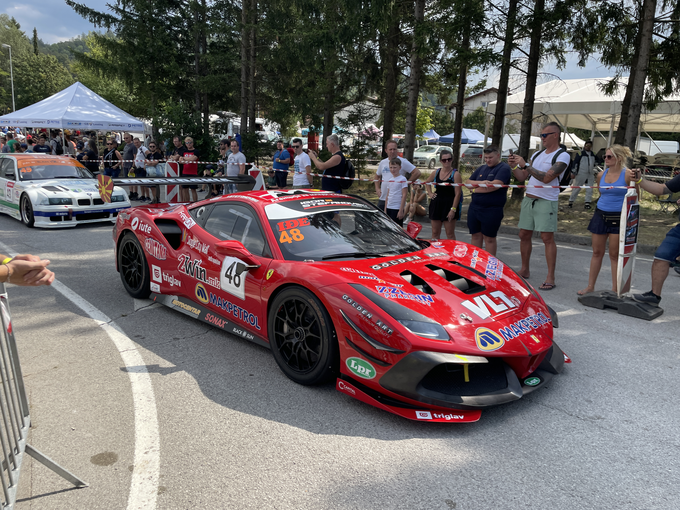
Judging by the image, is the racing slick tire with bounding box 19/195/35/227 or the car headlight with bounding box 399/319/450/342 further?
the racing slick tire with bounding box 19/195/35/227

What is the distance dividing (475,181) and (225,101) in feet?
64.7

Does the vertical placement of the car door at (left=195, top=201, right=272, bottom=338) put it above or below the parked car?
below

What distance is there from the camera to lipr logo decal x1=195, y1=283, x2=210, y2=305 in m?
4.64

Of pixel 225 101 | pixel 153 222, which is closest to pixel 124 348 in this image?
pixel 153 222

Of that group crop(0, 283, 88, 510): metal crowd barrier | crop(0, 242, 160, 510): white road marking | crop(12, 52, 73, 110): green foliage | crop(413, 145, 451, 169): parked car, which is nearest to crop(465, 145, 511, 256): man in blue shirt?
crop(0, 242, 160, 510): white road marking

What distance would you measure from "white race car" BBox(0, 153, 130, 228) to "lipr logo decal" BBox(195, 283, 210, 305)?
660 cm

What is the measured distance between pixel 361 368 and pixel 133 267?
3439 millimetres

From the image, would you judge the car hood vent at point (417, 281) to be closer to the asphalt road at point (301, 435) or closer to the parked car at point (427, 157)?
the asphalt road at point (301, 435)

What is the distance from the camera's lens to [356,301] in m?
3.35

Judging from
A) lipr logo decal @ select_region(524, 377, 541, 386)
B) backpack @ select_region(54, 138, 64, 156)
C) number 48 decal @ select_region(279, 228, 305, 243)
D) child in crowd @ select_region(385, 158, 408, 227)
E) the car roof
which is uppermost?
backpack @ select_region(54, 138, 64, 156)

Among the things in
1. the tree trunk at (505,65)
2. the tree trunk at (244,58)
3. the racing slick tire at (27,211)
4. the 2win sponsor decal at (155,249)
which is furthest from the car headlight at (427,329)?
the tree trunk at (244,58)

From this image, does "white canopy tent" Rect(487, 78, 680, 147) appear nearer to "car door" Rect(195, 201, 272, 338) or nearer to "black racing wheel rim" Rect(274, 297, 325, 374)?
"car door" Rect(195, 201, 272, 338)

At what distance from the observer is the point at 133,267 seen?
5.68m

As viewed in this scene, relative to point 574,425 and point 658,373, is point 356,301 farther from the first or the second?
point 658,373
